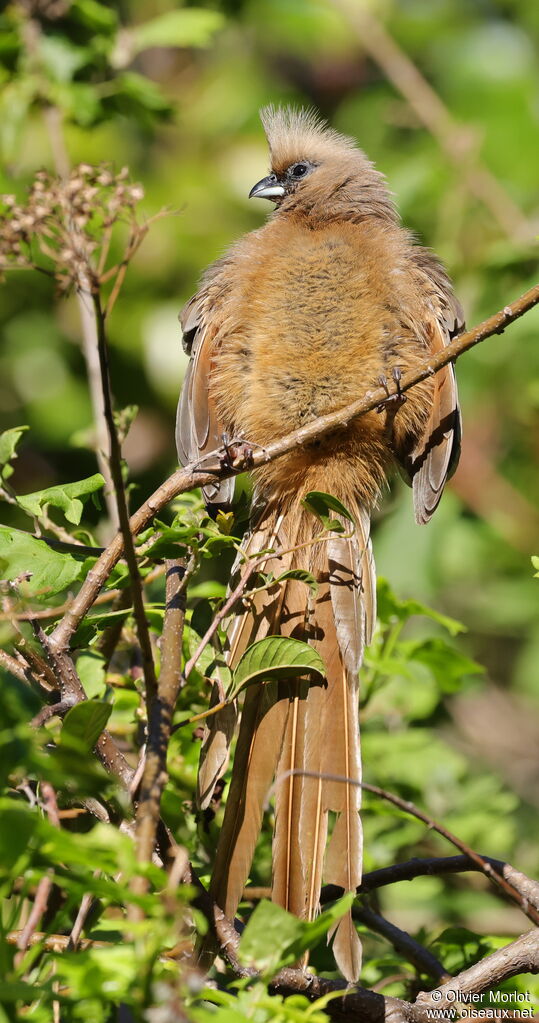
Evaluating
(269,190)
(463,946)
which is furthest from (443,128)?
(463,946)

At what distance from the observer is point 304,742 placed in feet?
8.30

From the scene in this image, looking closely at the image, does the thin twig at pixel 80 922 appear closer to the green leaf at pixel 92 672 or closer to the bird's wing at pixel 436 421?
the green leaf at pixel 92 672

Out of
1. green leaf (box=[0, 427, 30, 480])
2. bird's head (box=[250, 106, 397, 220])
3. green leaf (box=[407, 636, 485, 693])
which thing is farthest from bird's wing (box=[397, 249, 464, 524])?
green leaf (box=[0, 427, 30, 480])

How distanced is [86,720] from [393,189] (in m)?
3.52

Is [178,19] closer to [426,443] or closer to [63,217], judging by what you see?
[426,443]

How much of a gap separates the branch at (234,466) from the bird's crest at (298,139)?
1822mm

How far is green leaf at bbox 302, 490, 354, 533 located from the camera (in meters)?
2.18

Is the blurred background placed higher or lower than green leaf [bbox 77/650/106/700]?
higher

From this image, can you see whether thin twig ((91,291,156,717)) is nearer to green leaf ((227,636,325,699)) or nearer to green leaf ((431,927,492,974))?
green leaf ((227,636,325,699))

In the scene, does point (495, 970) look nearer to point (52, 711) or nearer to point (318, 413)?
point (52, 711)

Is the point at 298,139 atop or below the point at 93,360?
atop

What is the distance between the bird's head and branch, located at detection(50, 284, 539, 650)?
1.34 meters

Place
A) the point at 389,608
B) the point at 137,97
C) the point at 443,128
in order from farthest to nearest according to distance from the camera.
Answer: the point at 443,128 → the point at 137,97 → the point at 389,608

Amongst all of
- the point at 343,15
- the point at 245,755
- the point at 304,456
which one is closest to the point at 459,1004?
the point at 245,755
